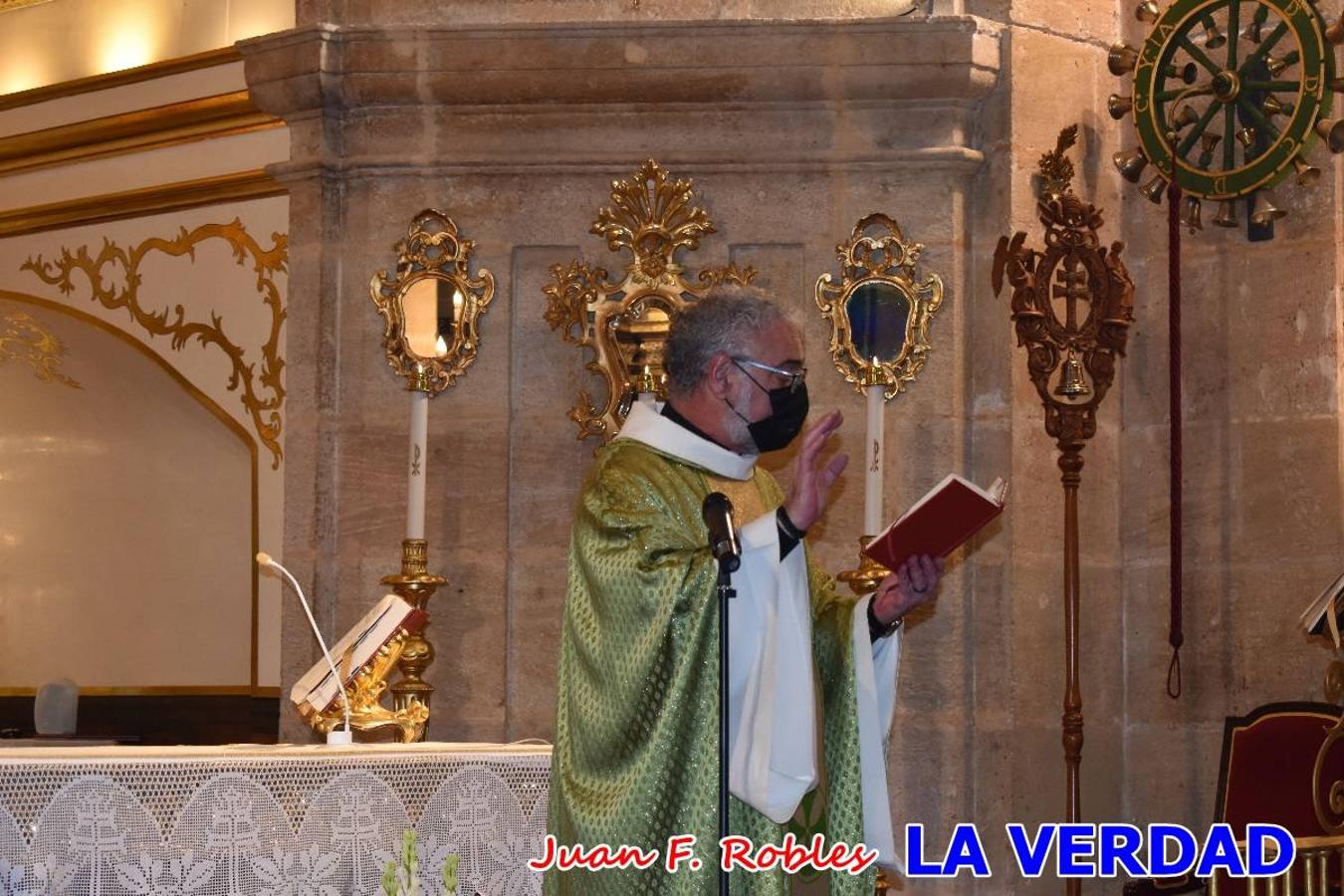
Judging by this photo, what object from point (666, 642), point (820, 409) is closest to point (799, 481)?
point (666, 642)

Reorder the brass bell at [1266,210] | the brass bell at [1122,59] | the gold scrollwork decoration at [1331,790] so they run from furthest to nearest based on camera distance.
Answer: the brass bell at [1122,59]
the brass bell at [1266,210]
the gold scrollwork decoration at [1331,790]

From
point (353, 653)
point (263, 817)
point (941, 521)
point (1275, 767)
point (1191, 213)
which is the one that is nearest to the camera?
point (941, 521)

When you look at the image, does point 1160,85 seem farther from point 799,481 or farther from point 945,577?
point 799,481

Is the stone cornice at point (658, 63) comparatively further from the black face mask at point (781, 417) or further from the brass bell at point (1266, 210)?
the black face mask at point (781, 417)

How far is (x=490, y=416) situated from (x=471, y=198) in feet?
2.19

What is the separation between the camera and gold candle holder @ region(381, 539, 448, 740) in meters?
5.43

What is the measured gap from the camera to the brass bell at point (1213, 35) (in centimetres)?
604

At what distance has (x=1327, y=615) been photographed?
15.6 feet

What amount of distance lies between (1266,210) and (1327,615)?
170 cm

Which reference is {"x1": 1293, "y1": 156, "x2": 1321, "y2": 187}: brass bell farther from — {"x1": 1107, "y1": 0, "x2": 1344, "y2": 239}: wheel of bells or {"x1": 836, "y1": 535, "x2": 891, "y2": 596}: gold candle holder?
{"x1": 836, "y1": 535, "x2": 891, "y2": 596}: gold candle holder

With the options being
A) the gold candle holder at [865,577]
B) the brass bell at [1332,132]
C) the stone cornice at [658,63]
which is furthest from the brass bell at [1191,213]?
the gold candle holder at [865,577]

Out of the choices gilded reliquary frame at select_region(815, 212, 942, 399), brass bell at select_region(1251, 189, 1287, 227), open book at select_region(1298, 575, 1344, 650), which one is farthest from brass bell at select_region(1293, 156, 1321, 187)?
open book at select_region(1298, 575, 1344, 650)

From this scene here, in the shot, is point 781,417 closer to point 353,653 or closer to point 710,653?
point 710,653

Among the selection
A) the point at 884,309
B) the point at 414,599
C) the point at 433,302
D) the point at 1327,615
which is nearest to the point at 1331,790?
the point at 1327,615
